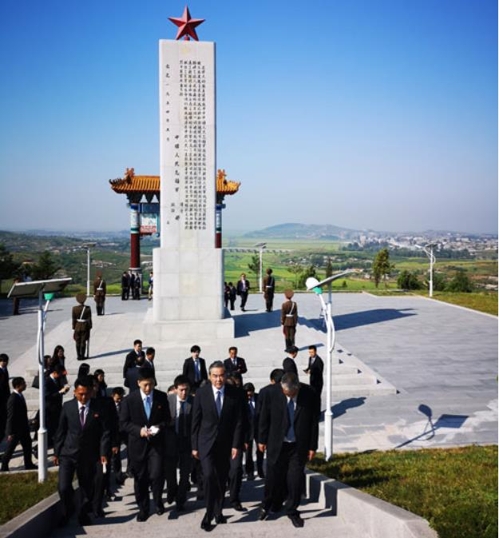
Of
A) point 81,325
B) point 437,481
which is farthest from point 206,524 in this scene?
point 81,325

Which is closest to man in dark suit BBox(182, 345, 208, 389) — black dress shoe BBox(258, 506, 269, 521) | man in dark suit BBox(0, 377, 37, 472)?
man in dark suit BBox(0, 377, 37, 472)

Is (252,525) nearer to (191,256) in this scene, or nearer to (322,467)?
(322,467)

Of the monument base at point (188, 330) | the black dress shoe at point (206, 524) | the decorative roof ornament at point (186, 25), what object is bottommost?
the black dress shoe at point (206, 524)

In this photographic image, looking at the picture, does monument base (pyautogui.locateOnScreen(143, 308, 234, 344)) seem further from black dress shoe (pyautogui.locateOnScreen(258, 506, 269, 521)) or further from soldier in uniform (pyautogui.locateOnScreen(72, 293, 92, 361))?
black dress shoe (pyautogui.locateOnScreen(258, 506, 269, 521))

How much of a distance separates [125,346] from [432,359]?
666 centimetres

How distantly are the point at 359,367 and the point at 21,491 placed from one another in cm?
678

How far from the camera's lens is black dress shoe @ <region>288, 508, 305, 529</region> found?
419 cm

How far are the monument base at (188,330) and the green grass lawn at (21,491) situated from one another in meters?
5.79

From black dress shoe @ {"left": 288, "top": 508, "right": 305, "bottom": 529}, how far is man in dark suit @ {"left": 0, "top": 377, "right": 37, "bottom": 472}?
314cm

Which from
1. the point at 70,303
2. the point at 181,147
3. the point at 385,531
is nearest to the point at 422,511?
the point at 385,531

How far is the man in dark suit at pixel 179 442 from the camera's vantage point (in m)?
4.62

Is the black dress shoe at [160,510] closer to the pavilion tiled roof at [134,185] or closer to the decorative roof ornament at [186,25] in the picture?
the decorative roof ornament at [186,25]

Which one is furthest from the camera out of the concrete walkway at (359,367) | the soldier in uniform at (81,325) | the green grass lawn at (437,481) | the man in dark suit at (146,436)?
the soldier in uniform at (81,325)

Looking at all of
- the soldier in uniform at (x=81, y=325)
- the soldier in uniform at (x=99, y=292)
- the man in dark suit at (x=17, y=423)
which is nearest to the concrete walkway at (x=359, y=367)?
the soldier in uniform at (x=81, y=325)
